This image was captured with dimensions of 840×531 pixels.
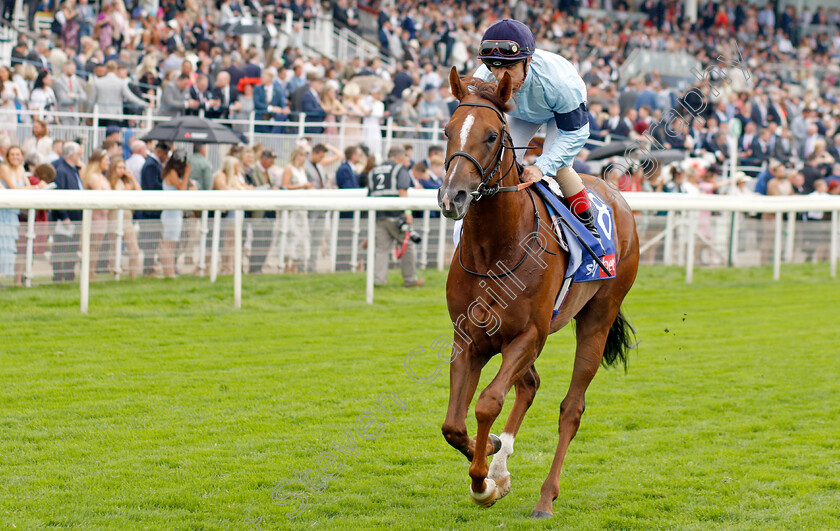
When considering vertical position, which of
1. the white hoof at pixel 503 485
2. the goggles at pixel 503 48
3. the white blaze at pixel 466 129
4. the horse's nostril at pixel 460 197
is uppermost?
the goggles at pixel 503 48

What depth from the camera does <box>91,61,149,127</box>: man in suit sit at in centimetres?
1327

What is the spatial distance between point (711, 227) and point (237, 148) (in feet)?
22.2

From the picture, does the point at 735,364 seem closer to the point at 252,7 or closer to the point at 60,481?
the point at 60,481

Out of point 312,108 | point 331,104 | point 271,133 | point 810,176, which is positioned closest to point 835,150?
point 810,176

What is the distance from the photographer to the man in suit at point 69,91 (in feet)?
42.9

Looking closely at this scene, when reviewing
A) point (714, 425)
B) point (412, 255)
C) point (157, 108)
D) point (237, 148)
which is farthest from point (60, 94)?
point (714, 425)

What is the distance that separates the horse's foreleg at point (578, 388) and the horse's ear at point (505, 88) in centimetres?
166

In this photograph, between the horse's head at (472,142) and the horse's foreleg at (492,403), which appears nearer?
the horse's head at (472,142)

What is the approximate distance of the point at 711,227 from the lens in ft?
45.8

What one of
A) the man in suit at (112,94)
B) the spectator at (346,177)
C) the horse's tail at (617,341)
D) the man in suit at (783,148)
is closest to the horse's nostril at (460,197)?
the horse's tail at (617,341)

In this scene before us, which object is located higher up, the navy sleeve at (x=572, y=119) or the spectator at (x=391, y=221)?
the navy sleeve at (x=572, y=119)

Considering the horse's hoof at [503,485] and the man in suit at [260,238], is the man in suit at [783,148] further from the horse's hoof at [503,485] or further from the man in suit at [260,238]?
the horse's hoof at [503,485]

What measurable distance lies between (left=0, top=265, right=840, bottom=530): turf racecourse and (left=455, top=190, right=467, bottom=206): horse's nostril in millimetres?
1501

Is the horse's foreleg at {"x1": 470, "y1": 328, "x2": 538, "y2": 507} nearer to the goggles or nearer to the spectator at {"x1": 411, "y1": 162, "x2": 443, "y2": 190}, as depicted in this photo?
the goggles
